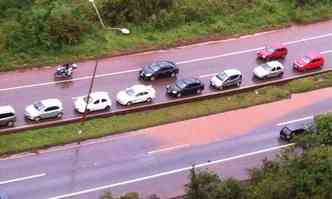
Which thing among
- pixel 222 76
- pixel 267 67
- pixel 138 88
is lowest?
pixel 138 88

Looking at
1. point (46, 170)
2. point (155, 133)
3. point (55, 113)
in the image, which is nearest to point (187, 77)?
point (155, 133)

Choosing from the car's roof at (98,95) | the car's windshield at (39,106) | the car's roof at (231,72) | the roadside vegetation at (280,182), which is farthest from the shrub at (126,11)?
the roadside vegetation at (280,182)

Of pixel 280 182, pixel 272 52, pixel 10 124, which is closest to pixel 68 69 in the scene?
pixel 10 124

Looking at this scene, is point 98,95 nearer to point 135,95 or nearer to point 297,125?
point 135,95

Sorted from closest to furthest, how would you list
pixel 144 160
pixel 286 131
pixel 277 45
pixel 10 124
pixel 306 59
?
pixel 144 160
pixel 10 124
pixel 286 131
pixel 306 59
pixel 277 45

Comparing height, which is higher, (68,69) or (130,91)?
(68,69)

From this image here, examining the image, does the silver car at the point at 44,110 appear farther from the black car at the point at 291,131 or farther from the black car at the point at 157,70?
the black car at the point at 291,131

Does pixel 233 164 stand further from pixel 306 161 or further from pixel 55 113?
pixel 55 113
